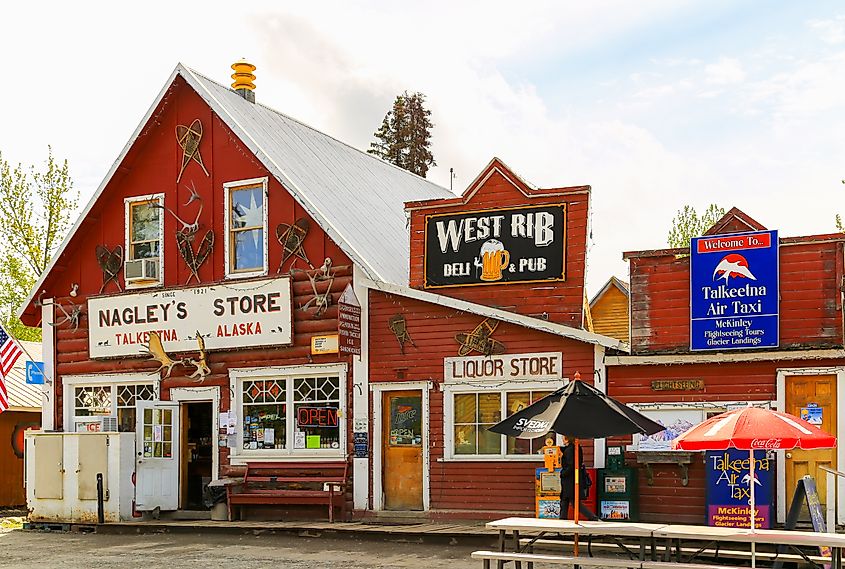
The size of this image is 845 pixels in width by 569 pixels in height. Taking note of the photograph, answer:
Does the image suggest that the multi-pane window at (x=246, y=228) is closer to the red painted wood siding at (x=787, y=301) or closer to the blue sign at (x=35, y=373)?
the blue sign at (x=35, y=373)

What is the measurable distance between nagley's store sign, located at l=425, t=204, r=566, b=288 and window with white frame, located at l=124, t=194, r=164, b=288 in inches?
220

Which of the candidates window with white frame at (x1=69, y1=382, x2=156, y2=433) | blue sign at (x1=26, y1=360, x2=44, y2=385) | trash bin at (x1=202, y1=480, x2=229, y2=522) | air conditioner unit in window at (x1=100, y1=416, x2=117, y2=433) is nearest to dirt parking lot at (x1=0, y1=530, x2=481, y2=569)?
trash bin at (x1=202, y1=480, x2=229, y2=522)

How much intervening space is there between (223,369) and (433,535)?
232 inches

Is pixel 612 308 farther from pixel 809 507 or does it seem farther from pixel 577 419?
pixel 577 419

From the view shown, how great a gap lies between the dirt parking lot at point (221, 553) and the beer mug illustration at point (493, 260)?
15.1 ft

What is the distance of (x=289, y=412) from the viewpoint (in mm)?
19891

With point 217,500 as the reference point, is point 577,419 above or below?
above

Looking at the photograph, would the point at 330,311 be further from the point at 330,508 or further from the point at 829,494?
the point at 829,494

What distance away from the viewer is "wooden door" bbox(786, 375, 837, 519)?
15.9m

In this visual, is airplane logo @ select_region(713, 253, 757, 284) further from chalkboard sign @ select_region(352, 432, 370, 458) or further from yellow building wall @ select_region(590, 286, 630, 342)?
yellow building wall @ select_region(590, 286, 630, 342)

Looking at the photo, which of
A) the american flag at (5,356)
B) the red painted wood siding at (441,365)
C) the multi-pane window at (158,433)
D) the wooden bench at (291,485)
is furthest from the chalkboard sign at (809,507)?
the american flag at (5,356)

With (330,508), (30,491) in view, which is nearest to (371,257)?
(330,508)

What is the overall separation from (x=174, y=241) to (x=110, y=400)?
3371 mm

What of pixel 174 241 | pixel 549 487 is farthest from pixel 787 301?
pixel 174 241
